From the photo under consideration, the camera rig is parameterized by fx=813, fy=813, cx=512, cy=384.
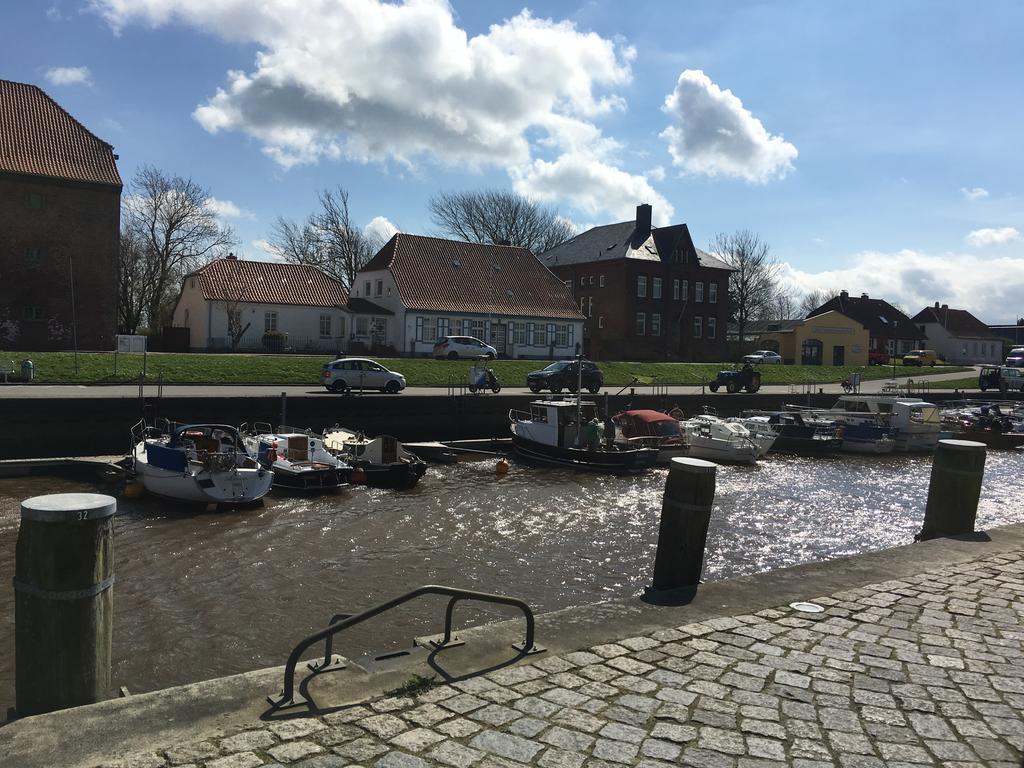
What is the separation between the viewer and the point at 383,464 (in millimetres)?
23031

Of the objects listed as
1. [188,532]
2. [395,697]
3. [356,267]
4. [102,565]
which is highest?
[356,267]

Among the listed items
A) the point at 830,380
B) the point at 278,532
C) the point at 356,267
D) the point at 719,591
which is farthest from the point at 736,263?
the point at 719,591

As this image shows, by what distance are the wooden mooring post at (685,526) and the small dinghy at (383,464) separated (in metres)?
15.4

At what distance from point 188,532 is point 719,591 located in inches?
508

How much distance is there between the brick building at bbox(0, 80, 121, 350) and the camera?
140ft

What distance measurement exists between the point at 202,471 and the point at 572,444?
13.2 metres

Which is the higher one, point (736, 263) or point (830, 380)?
point (736, 263)

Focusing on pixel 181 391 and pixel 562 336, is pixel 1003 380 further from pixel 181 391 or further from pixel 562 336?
pixel 181 391

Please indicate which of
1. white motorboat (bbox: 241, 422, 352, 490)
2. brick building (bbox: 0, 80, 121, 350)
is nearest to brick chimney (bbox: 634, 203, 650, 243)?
brick building (bbox: 0, 80, 121, 350)

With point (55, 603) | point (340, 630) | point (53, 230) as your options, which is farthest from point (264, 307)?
point (55, 603)

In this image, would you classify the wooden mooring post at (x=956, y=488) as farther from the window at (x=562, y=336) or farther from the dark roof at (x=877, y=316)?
the dark roof at (x=877, y=316)

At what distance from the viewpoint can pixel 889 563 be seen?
8664 mm

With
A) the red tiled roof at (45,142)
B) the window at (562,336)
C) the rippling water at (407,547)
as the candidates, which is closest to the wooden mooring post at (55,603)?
the rippling water at (407,547)

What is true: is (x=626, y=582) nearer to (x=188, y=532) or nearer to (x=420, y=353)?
(x=188, y=532)
